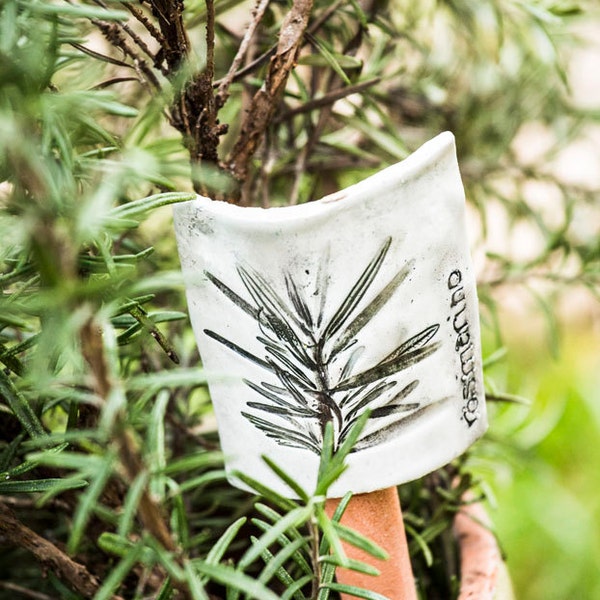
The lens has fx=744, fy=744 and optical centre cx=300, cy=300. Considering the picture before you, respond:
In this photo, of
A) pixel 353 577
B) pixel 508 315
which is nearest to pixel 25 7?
pixel 353 577

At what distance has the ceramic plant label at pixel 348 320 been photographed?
1.06 feet

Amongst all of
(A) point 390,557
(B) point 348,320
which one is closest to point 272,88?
(B) point 348,320

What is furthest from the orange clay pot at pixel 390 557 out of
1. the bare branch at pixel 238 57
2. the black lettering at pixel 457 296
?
the bare branch at pixel 238 57

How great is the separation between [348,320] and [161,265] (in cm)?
25

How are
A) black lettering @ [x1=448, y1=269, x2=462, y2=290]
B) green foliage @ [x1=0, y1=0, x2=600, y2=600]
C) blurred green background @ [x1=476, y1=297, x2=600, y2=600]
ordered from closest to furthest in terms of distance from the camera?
green foliage @ [x1=0, y1=0, x2=600, y2=600]
black lettering @ [x1=448, y1=269, x2=462, y2=290]
blurred green background @ [x1=476, y1=297, x2=600, y2=600]

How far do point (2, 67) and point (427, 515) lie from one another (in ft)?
1.35

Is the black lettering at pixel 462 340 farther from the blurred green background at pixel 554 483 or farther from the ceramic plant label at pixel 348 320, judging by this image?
the blurred green background at pixel 554 483

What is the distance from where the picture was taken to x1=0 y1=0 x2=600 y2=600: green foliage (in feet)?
0.79

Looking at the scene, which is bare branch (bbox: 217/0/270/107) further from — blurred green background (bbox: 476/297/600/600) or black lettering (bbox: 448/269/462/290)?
blurred green background (bbox: 476/297/600/600)

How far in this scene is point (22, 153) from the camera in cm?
21

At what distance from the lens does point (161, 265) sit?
56 cm

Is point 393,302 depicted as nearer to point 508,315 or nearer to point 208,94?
point 208,94

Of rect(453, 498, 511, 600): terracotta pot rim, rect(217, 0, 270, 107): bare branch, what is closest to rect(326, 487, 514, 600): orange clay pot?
rect(453, 498, 511, 600): terracotta pot rim

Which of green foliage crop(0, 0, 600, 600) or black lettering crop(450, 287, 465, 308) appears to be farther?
black lettering crop(450, 287, 465, 308)
